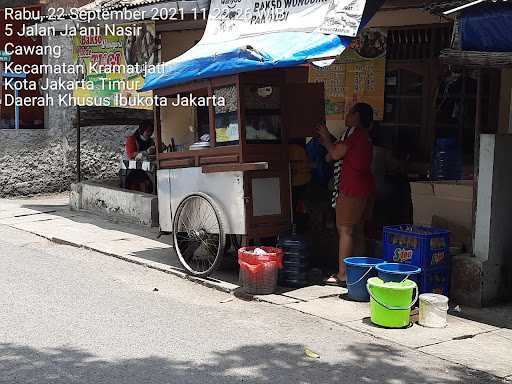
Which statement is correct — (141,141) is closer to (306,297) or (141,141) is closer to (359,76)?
(359,76)

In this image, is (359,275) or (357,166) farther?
(357,166)

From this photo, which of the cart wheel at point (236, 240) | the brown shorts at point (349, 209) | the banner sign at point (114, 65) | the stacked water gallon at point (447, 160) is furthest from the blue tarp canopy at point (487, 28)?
the banner sign at point (114, 65)

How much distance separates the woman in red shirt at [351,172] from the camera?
7.45 metres

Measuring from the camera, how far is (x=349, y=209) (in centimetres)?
756

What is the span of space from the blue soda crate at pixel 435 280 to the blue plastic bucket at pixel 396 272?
0.56 feet

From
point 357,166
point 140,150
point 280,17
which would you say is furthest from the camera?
point 140,150

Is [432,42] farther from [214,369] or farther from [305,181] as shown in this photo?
[214,369]

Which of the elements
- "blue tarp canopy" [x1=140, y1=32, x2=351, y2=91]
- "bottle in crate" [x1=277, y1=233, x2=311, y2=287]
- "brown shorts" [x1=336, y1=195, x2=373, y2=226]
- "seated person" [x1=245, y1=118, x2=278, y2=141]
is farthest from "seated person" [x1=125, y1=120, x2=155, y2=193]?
"brown shorts" [x1=336, y1=195, x2=373, y2=226]

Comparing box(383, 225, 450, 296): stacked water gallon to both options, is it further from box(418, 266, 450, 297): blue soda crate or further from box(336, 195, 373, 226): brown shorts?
box(336, 195, 373, 226): brown shorts

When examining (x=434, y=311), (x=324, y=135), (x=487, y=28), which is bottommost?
(x=434, y=311)

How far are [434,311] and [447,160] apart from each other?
10.2 feet

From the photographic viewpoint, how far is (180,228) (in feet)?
27.3

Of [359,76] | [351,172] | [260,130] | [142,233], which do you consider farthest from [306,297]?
[142,233]

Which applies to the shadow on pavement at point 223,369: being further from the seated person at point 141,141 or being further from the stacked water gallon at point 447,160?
the seated person at point 141,141
